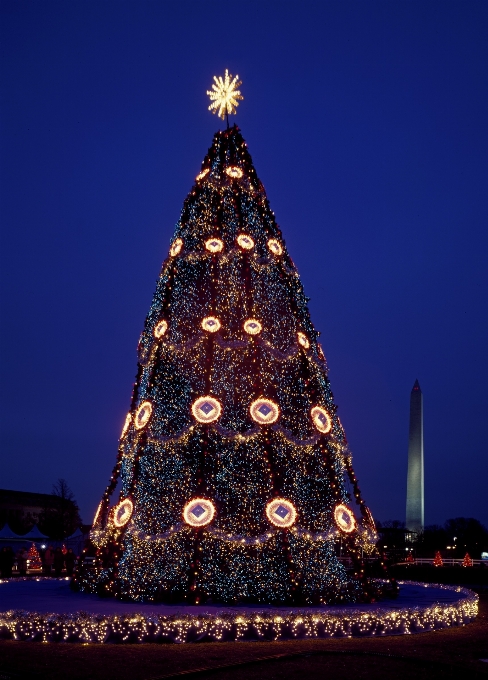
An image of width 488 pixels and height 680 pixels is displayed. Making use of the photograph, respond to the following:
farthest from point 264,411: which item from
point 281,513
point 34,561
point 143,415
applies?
point 34,561

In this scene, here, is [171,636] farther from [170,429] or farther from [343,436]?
[343,436]

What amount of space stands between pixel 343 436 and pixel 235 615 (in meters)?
5.09

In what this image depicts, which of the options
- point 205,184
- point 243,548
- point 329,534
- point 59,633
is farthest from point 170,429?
point 205,184

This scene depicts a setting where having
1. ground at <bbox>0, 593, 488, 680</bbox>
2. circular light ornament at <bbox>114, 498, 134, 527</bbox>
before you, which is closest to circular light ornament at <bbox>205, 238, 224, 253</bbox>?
circular light ornament at <bbox>114, 498, 134, 527</bbox>

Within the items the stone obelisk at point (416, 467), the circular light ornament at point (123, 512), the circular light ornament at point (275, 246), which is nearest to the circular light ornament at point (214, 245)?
the circular light ornament at point (275, 246)

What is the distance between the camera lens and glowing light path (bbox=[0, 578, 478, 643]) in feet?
31.7

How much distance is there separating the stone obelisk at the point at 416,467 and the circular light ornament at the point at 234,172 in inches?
1099

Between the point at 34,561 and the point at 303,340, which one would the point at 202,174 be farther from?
the point at 34,561

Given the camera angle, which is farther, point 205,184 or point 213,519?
point 205,184

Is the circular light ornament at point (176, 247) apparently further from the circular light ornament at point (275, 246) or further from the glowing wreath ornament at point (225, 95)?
the glowing wreath ornament at point (225, 95)

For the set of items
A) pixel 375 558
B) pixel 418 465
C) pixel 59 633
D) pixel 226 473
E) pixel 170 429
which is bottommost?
pixel 59 633

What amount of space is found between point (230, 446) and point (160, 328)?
110 inches

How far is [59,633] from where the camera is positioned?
381 inches

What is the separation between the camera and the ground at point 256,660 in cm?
782
